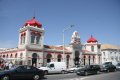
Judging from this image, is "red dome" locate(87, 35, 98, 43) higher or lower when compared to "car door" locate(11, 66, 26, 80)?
higher

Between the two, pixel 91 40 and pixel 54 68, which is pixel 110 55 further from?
pixel 54 68

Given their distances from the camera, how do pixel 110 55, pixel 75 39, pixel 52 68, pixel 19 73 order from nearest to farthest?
pixel 19 73, pixel 52 68, pixel 75 39, pixel 110 55

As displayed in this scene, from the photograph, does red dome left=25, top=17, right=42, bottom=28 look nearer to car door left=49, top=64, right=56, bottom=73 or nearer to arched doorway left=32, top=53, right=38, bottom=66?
arched doorway left=32, top=53, right=38, bottom=66

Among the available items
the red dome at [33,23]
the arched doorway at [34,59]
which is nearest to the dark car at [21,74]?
the arched doorway at [34,59]

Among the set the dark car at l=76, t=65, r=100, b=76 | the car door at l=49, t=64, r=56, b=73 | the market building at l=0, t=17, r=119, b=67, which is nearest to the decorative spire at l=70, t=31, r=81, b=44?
the market building at l=0, t=17, r=119, b=67

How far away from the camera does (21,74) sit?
17828 mm

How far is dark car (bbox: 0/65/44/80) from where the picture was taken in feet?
56.1

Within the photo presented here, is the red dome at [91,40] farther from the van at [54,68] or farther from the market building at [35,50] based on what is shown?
the van at [54,68]

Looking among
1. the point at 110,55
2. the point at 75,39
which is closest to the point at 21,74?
the point at 75,39

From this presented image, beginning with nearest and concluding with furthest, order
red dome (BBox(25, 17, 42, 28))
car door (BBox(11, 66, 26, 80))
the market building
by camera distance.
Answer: car door (BBox(11, 66, 26, 80)) < the market building < red dome (BBox(25, 17, 42, 28))

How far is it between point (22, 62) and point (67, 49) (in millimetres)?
18113

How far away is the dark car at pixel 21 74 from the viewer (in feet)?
56.1

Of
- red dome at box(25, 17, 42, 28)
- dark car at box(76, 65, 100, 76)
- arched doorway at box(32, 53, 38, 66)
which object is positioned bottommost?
dark car at box(76, 65, 100, 76)

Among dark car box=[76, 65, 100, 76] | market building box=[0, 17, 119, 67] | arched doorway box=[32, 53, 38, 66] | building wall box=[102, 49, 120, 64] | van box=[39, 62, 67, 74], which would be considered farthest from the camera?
building wall box=[102, 49, 120, 64]
